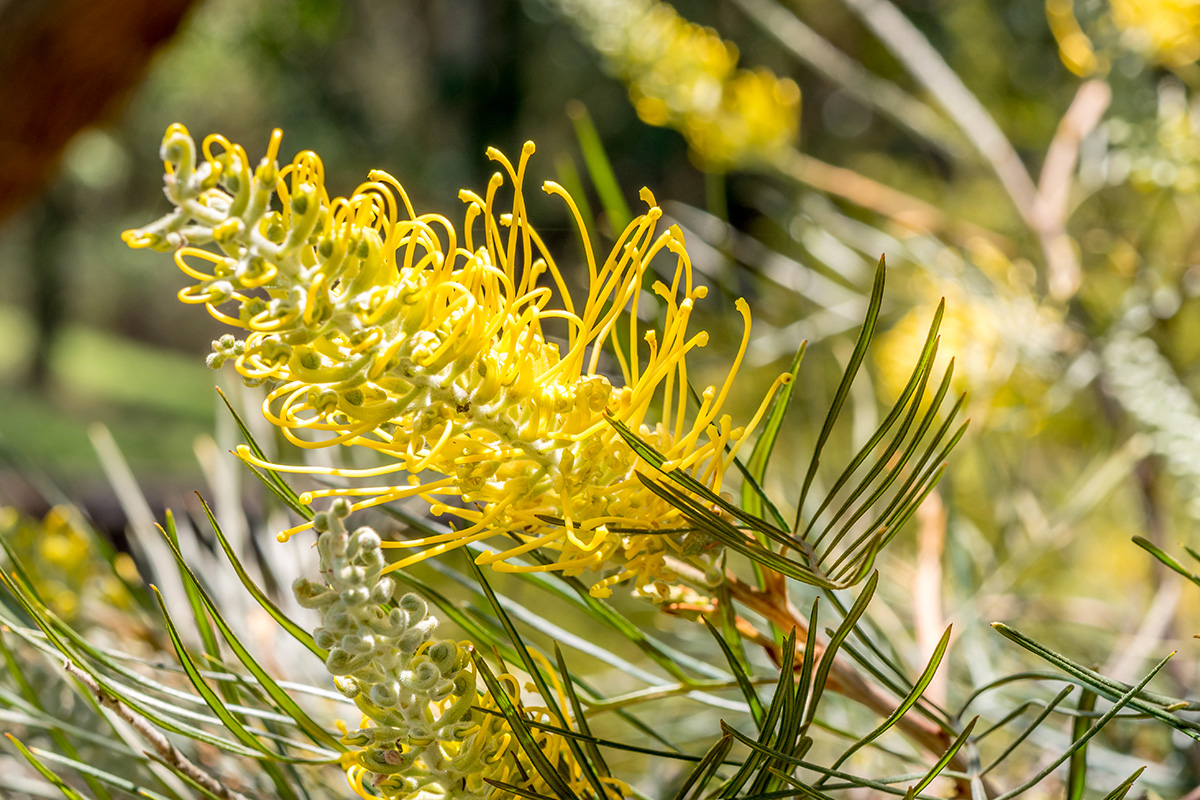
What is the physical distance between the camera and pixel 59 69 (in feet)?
1.54

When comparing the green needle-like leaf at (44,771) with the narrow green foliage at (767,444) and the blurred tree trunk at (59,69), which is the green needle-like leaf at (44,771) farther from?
the blurred tree trunk at (59,69)

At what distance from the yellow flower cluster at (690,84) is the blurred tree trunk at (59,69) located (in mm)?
249

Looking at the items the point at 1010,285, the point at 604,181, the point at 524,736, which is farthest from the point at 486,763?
the point at 1010,285

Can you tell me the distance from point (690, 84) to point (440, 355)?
0.36 meters

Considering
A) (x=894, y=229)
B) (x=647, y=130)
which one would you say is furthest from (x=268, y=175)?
(x=647, y=130)

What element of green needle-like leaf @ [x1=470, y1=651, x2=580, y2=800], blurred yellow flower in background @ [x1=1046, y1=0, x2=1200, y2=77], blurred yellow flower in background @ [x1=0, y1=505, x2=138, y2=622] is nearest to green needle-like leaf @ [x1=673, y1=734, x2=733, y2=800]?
green needle-like leaf @ [x1=470, y1=651, x2=580, y2=800]

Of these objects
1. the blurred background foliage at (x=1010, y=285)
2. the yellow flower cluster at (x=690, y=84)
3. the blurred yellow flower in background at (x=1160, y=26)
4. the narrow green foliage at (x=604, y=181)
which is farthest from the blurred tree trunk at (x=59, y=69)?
the blurred yellow flower in background at (x=1160, y=26)

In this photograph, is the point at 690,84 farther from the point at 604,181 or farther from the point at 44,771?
the point at 44,771

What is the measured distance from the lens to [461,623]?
0.50 feet

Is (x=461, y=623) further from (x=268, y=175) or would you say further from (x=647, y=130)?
(x=647, y=130)

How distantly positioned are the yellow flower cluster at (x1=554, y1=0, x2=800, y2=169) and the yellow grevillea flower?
0.32m

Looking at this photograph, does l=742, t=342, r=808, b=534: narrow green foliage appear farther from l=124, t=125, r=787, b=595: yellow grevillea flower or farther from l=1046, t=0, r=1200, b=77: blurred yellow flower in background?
l=1046, t=0, r=1200, b=77: blurred yellow flower in background

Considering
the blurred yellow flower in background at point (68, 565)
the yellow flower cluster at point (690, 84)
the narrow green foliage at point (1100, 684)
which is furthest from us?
the yellow flower cluster at point (690, 84)

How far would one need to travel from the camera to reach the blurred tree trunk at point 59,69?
1.47 ft
